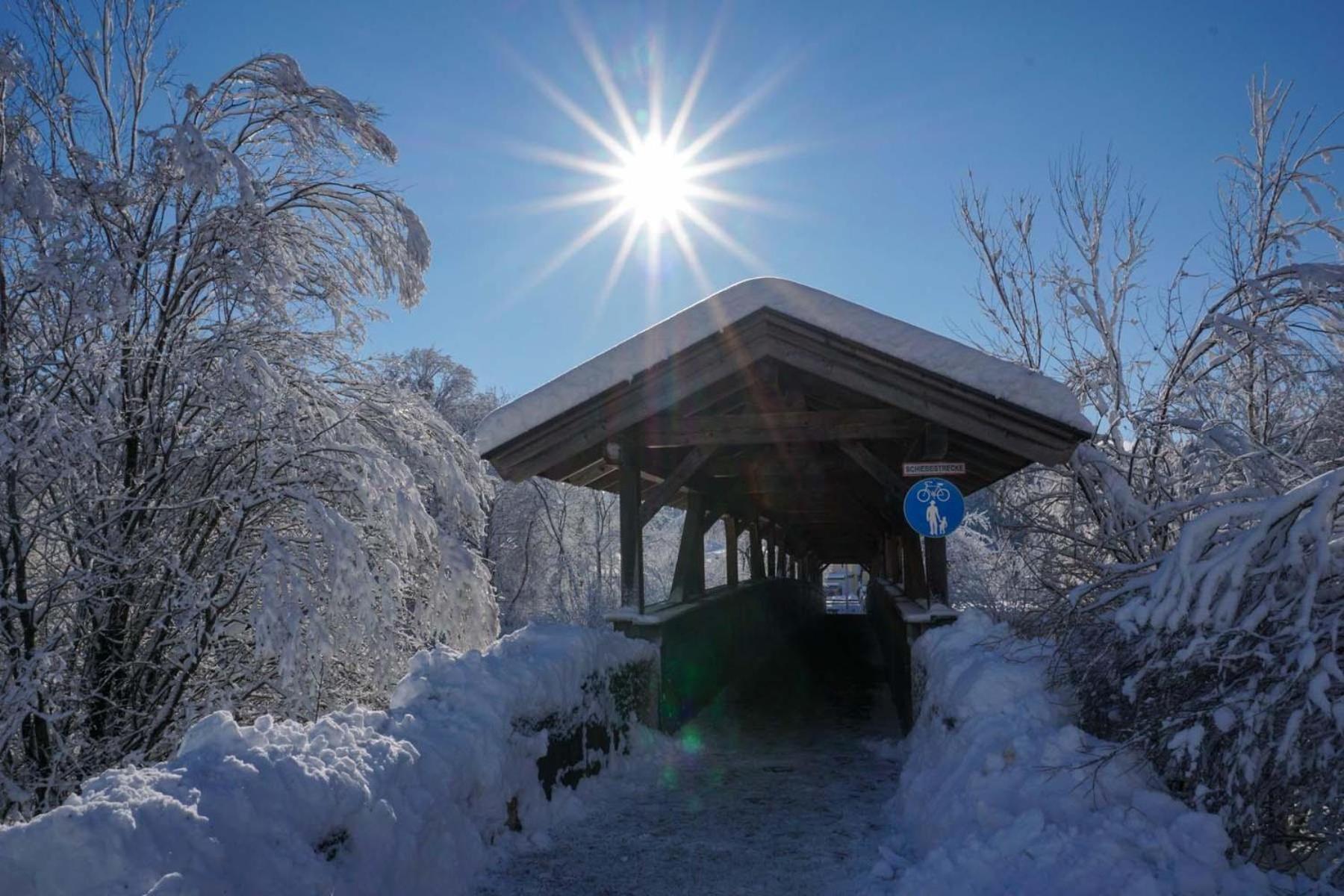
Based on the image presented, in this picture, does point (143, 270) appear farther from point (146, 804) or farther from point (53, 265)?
point (146, 804)

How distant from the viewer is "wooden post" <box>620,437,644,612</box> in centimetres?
835

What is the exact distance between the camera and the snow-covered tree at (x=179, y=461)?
6.63 m

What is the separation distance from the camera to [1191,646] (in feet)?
9.17

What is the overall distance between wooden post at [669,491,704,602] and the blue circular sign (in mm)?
3264

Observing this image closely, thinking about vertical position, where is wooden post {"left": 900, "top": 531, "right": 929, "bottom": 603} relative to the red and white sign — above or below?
below

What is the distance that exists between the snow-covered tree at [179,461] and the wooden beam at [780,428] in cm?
201

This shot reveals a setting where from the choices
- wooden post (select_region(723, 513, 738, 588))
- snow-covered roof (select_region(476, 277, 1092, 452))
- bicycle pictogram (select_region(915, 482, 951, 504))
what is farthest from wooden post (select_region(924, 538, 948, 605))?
wooden post (select_region(723, 513, 738, 588))

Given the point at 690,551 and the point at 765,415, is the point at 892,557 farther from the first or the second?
the point at 765,415

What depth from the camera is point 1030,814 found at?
348 centimetres

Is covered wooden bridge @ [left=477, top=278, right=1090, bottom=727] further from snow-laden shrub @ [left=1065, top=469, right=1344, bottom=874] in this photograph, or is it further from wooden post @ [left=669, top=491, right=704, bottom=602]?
snow-laden shrub @ [left=1065, top=469, right=1344, bottom=874]

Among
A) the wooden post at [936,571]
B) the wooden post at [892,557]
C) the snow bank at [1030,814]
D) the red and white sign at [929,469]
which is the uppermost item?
the wooden post at [892,557]

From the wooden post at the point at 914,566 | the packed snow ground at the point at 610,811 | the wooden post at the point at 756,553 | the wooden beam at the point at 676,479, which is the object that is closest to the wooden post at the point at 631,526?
the wooden beam at the point at 676,479

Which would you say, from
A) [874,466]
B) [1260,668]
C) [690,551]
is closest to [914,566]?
[874,466]

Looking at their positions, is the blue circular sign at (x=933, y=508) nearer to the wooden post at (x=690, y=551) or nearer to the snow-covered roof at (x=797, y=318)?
the snow-covered roof at (x=797, y=318)
